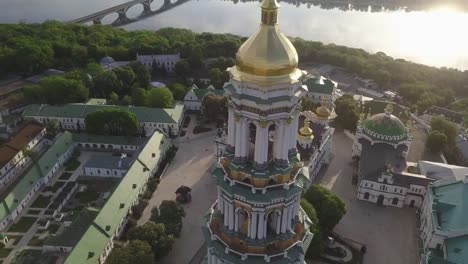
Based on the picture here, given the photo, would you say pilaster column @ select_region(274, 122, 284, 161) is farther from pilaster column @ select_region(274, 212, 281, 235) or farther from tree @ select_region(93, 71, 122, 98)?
tree @ select_region(93, 71, 122, 98)

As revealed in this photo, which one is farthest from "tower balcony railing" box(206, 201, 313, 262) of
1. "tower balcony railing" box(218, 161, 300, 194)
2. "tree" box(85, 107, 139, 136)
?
"tree" box(85, 107, 139, 136)

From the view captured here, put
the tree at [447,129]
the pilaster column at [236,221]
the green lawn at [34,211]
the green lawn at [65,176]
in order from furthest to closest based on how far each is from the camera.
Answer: the tree at [447,129] < the green lawn at [65,176] < the green lawn at [34,211] < the pilaster column at [236,221]

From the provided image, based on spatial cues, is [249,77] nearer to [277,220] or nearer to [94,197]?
[277,220]

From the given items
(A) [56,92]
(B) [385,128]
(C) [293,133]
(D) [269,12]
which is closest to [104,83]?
(A) [56,92]

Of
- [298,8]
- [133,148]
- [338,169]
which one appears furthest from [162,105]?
[298,8]

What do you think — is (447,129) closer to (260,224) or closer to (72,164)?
(260,224)

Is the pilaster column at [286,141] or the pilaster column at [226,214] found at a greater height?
the pilaster column at [286,141]

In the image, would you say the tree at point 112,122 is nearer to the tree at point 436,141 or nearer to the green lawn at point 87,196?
the green lawn at point 87,196

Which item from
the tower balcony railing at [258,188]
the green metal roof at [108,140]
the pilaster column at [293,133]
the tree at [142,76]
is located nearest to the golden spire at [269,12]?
the pilaster column at [293,133]
